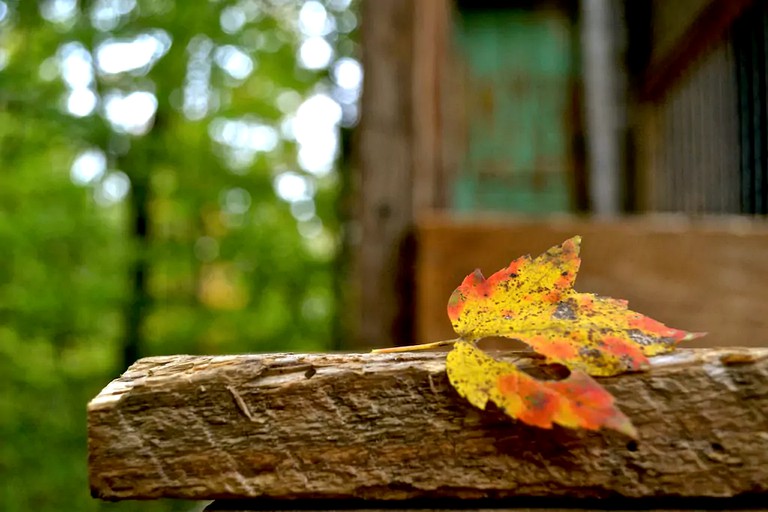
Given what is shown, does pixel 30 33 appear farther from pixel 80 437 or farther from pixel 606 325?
pixel 606 325

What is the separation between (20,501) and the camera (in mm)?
4609

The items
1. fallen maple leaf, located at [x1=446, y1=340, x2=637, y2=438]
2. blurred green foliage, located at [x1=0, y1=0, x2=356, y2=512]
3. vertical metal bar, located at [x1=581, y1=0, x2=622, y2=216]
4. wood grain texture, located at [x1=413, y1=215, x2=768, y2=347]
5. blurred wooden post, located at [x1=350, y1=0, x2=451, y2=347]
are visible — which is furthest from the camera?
vertical metal bar, located at [x1=581, y1=0, x2=622, y2=216]

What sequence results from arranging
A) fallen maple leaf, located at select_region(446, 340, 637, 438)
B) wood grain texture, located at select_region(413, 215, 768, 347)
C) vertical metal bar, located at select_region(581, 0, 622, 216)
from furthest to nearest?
vertical metal bar, located at select_region(581, 0, 622, 216), wood grain texture, located at select_region(413, 215, 768, 347), fallen maple leaf, located at select_region(446, 340, 637, 438)

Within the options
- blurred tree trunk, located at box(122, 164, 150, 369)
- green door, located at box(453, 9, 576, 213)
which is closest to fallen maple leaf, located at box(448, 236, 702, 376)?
green door, located at box(453, 9, 576, 213)

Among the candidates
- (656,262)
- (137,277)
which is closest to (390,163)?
(656,262)

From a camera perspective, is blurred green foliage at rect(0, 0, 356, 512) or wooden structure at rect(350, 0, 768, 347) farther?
blurred green foliage at rect(0, 0, 356, 512)

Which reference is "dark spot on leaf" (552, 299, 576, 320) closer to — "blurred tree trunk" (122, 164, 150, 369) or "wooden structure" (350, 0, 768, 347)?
"wooden structure" (350, 0, 768, 347)

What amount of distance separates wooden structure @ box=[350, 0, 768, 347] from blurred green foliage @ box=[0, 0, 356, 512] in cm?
183

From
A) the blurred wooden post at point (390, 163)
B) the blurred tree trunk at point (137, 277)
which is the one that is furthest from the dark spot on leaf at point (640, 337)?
the blurred tree trunk at point (137, 277)

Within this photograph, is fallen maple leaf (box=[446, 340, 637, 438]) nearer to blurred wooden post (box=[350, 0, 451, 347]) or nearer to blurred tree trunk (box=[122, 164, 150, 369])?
blurred wooden post (box=[350, 0, 451, 347])

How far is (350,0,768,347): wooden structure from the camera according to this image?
199 centimetres

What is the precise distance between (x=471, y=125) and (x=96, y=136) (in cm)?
227

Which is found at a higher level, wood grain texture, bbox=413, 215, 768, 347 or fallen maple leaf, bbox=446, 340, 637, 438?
fallen maple leaf, bbox=446, 340, 637, 438

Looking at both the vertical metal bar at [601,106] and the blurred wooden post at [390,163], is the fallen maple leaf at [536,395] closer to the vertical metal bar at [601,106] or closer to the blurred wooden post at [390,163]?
the blurred wooden post at [390,163]
